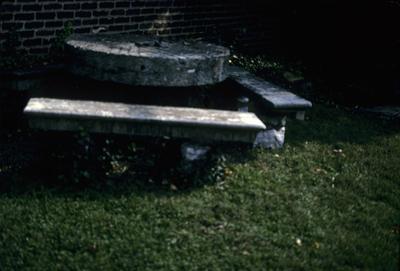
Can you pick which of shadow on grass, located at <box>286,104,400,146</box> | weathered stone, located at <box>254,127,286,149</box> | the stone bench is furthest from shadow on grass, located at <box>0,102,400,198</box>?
shadow on grass, located at <box>286,104,400,146</box>

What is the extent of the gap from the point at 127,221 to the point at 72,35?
2659 mm

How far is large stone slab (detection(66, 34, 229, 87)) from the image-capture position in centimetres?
468

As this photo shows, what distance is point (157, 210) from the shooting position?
11.9 ft

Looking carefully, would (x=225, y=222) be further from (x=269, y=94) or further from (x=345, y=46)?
(x=345, y=46)

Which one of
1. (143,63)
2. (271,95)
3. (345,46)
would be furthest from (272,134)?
(345,46)

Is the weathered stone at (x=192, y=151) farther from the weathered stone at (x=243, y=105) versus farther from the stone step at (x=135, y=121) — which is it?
the weathered stone at (x=243, y=105)

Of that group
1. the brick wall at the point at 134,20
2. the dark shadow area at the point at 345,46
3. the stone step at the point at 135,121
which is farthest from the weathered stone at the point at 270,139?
the dark shadow area at the point at 345,46

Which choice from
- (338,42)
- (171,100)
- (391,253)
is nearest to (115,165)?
(171,100)

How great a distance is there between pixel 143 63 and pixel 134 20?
1649 millimetres

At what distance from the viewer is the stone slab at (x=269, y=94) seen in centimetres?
496

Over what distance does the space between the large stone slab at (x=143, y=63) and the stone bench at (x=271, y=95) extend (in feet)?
1.54

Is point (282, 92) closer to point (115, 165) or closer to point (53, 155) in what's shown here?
point (115, 165)

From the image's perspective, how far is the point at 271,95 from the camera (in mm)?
5219

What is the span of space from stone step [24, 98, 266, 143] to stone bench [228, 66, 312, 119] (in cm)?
90
